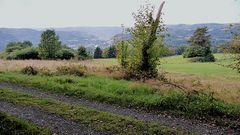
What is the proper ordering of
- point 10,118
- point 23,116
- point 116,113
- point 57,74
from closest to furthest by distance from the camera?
point 10,118 → point 23,116 → point 116,113 → point 57,74

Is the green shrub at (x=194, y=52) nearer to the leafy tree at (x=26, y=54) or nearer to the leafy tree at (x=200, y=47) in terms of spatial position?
the leafy tree at (x=200, y=47)

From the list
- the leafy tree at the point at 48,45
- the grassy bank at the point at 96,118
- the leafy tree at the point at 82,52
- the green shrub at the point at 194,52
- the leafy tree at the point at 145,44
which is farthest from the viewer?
the green shrub at the point at 194,52

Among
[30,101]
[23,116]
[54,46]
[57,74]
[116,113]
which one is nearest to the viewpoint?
[23,116]

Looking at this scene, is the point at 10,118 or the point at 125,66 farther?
the point at 125,66

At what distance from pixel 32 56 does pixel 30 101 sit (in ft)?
186

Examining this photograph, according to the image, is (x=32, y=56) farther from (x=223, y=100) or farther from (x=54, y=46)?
(x=223, y=100)

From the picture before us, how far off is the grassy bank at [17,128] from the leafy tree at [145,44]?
52.3ft

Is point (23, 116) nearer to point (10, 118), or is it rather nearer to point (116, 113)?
point (10, 118)

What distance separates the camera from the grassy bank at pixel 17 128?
44.6 feet

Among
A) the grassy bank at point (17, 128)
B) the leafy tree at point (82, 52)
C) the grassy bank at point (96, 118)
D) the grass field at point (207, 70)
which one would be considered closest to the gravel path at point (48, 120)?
the grassy bank at point (96, 118)

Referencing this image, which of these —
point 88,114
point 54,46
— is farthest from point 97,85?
point 54,46

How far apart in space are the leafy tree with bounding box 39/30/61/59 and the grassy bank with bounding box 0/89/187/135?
175ft

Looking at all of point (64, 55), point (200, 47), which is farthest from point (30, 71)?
point (200, 47)

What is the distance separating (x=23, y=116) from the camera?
16031 mm
